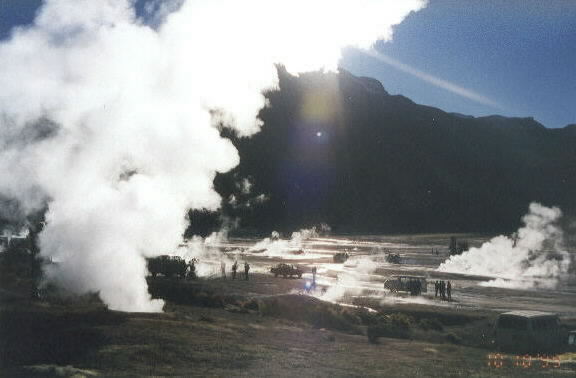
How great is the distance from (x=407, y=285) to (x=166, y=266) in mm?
22175

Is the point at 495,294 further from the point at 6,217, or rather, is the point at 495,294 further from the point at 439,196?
the point at 439,196

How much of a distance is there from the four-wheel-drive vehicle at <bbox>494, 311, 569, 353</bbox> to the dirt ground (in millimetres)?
1142

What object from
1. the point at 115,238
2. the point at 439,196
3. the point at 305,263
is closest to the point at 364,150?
the point at 439,196

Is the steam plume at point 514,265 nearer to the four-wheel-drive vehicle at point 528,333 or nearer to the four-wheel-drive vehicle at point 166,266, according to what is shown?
the four-wheel-drive vehicle at point 528,333

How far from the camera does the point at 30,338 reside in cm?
2016

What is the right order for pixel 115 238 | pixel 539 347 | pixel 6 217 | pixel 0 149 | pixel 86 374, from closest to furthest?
pixel 86 374 < pixel 539 347 < pixel 115 238 < pixel 0 149 < pixel 6 217

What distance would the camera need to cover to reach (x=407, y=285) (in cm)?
4622

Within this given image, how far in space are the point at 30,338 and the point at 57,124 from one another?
2857 cm

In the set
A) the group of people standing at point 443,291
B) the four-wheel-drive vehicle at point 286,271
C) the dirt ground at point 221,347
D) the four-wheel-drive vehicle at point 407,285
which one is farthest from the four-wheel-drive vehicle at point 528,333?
the four-wheel-drive vehicle at point 286,271
